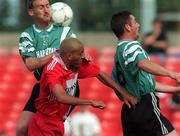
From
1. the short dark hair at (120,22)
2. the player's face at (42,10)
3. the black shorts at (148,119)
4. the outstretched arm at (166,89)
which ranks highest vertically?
the player's face at (42,10)

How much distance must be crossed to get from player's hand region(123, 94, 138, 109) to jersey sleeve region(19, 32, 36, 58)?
3.64ft

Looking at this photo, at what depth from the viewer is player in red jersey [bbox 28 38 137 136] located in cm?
888

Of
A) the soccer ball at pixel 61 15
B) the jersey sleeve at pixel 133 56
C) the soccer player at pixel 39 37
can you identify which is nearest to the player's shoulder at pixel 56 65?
the soccer player at pixel 39 37

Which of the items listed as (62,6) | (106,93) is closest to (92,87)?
(106,93)

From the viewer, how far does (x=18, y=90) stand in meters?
18.2

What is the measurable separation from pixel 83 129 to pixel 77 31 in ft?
16.1

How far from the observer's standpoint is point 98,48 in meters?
20.0

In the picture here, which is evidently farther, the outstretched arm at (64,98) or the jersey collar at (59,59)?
the jersey collar at (59,59)

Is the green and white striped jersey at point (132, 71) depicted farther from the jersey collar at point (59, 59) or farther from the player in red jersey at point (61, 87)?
the jersey collar at point (59, 59)

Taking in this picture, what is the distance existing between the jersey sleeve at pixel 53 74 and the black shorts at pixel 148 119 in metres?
0.98

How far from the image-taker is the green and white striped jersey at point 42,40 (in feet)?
31.9

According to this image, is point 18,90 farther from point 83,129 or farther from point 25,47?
point 25,47

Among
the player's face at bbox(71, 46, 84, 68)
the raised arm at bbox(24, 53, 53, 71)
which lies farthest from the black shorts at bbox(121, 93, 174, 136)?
the raised arm at bbox(24, 53, 53, 71)

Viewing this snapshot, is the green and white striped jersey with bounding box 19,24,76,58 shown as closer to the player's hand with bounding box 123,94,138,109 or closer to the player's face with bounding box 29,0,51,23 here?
the player's face with bounding box 29,0,51,23
